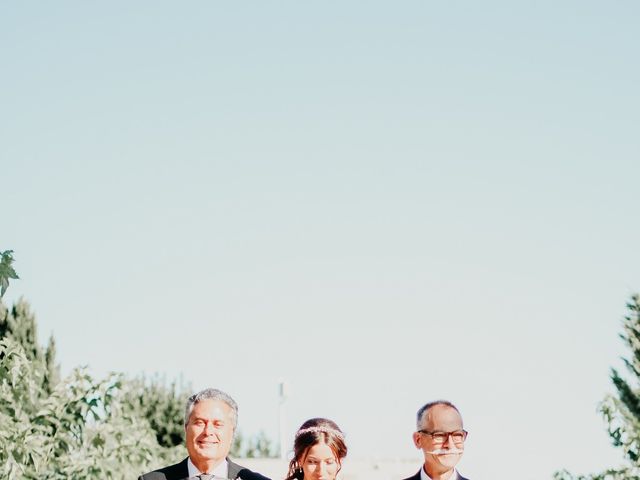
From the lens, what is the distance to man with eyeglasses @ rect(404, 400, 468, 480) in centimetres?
578

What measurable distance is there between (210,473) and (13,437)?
567 centimetres

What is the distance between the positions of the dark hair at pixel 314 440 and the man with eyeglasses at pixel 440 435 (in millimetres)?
488

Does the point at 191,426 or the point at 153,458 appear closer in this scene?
the point at 191,426

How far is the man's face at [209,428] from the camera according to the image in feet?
18.7

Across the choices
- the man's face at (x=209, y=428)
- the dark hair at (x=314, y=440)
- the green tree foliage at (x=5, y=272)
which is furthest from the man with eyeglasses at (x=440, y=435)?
the green tree foliage at (x=5, y=272)

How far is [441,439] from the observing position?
580 cm

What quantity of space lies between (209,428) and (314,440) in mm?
707

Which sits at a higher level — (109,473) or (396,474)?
(396,474)

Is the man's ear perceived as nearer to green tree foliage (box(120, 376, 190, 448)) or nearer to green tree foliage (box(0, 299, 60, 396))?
green tree foliage (box(0, 299, 60, 396))

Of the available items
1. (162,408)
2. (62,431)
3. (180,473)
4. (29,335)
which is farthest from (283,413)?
(180,473)

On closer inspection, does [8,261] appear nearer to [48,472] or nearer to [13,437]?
[13,437]

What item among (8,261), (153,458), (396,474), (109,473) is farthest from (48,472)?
(396,474)

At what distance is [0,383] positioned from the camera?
1063 cm

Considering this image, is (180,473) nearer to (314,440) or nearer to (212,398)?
(212,398)
